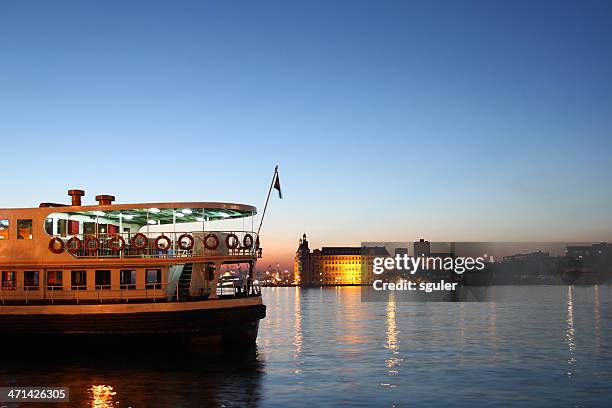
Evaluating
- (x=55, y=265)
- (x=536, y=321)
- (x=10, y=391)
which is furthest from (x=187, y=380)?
(x=536, y=321)

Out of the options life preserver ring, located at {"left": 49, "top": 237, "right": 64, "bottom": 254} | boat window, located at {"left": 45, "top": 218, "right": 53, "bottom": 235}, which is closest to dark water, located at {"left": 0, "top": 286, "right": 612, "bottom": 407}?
life preserver ring, located at {"left": 49, "top": 237, "right": 64, "bottom": 254}

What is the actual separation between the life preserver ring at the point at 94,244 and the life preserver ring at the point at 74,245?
27cm

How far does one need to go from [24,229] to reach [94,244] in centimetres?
371

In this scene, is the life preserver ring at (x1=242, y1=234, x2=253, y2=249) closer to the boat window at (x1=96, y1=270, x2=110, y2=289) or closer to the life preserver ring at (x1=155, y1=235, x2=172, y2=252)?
the life preserver ring at (x1=155, y1=235, x2=172, y2=252)

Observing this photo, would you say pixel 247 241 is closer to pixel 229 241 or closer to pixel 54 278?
pixel 229 241

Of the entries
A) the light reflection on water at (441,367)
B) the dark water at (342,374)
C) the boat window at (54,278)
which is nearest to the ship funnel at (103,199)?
the boat window at (54,278)

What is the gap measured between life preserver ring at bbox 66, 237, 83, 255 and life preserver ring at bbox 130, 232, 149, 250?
100 inches

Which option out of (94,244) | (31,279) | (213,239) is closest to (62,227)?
(94,244)

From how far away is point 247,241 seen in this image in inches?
1339

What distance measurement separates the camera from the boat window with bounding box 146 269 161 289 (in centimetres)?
3350

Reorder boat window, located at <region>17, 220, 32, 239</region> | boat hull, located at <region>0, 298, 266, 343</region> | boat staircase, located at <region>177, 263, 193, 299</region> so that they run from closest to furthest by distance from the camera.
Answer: boat hull, located at <region>0, 298, 266, 343</region> → boat window, located at <region>17, 220, 32, 239</region> → boat staircase, located at <region>177, 263, 193, 299</region>

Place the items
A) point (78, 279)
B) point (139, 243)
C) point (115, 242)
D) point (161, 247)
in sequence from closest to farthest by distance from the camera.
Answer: point (139, 243) < point (161, 247) < point (115, 242) < point (78, 279)

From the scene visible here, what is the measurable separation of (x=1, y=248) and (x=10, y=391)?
10.9 metres

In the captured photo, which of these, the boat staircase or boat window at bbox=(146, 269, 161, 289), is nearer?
boat window at bbox=(146, 269, 161, 289)
